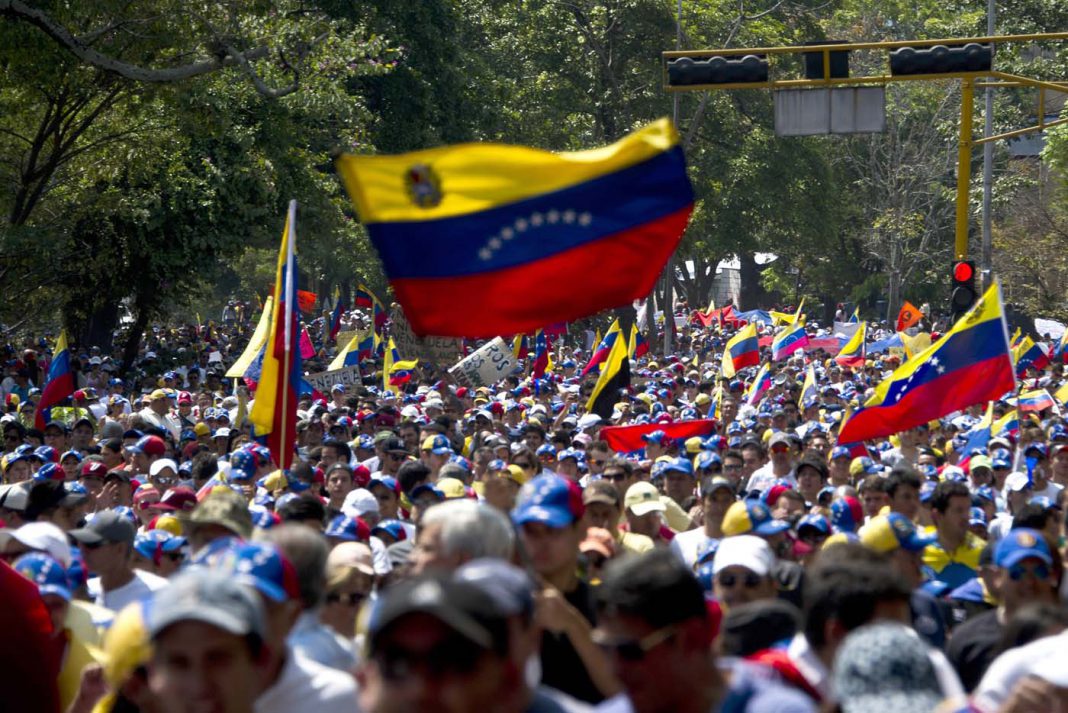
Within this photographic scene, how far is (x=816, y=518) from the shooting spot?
8.36 meters

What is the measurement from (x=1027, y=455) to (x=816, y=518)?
5382 millimetres

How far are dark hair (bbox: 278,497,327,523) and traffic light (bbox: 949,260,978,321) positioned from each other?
12322 mm

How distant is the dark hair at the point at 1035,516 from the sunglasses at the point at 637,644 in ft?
15.2

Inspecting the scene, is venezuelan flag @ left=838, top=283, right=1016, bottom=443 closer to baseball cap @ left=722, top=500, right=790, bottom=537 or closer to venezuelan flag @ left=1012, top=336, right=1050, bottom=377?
baseball cap @ left=722, top=500, right=790, bottom=537

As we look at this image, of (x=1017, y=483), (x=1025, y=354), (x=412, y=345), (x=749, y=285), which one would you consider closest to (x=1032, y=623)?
(x=1017, y=483)

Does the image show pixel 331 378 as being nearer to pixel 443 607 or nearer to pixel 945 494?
pixel 945 494

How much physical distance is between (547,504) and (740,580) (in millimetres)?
881

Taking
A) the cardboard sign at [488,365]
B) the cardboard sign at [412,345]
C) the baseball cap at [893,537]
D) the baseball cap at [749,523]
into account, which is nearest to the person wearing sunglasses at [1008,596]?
the baseball cap at [893,537]

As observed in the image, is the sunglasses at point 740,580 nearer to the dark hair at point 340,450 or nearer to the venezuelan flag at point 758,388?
the dark hair at point 340,450

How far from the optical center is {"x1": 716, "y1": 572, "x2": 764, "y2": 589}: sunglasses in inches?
246

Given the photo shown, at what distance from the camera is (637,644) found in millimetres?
3852

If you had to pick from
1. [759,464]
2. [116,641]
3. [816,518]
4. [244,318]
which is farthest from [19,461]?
[244,318]

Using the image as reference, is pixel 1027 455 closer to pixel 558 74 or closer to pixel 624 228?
pixel 624 228

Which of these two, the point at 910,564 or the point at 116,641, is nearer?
the point at 116,641
